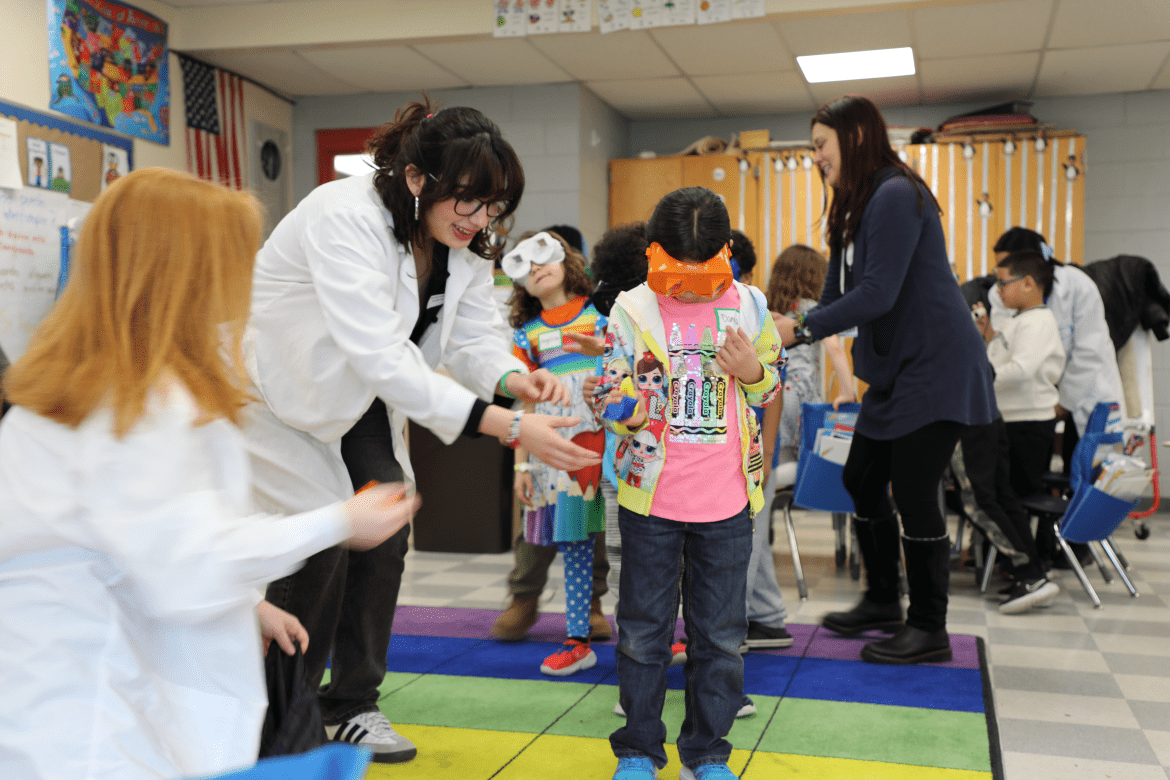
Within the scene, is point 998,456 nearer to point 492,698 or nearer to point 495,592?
point 495,592

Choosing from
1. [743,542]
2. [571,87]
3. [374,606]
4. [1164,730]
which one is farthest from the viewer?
[571,87]

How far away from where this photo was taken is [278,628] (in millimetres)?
1297

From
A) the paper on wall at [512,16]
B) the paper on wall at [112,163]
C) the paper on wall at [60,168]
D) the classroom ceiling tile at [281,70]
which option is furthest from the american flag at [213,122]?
the paper on wall at [512,16]

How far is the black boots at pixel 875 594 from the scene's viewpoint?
306cm

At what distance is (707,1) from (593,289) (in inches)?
78.9

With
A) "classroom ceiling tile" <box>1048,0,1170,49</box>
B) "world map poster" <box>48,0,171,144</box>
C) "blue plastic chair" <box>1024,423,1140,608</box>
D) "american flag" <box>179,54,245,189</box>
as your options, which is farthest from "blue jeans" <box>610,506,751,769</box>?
"american flag" <box>179,54,245,189</box>

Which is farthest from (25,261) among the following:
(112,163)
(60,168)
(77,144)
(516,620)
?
(516,620)

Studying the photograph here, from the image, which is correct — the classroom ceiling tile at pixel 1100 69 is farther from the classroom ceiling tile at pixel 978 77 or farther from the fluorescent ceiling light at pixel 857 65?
the fluorescent ceiling light at pixel 857 65

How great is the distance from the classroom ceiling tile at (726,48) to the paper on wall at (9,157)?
2896 millimetres

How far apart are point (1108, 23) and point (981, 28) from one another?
1.97 ft

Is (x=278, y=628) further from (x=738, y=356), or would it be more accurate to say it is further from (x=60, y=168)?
(x=60, y=168)

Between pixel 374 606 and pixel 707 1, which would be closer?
pixel 374 606

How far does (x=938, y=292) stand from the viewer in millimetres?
2609

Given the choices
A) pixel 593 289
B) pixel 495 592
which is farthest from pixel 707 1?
pixel 495 592
